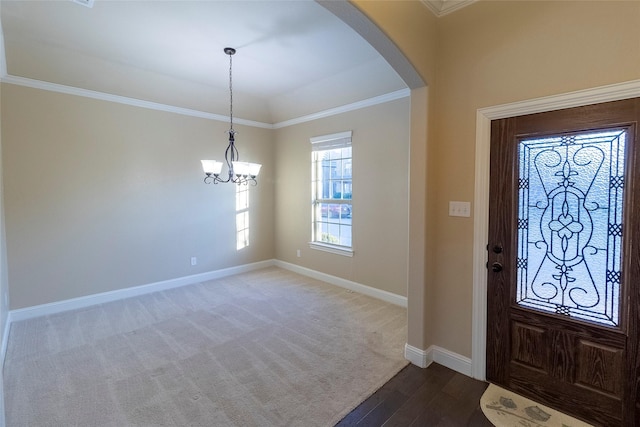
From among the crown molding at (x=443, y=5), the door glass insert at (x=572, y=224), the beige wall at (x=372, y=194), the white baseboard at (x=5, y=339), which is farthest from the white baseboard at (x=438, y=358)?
the white baseboard at (x=5, y=339)

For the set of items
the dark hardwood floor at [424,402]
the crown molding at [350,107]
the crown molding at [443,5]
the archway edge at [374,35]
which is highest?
the crown molding at [443,5]

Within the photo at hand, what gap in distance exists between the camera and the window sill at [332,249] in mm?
4602

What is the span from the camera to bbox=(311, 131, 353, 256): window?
4637mm

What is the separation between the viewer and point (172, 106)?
4473mm

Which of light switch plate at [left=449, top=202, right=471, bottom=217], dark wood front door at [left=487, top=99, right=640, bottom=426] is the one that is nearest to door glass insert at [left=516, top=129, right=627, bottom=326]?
dark wood front door at [left=487, top=99, right=640, bottom=426]

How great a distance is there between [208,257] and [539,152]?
467cm

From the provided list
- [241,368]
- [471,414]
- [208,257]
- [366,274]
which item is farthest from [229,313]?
[471,414]

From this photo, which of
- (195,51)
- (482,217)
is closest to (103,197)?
(195,51)

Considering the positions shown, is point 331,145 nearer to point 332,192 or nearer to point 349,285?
point 332,192

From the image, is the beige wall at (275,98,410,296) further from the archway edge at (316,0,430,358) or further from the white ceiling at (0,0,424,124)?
the archway edge at (316,0,430,358)

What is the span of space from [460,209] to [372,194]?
1.87 metres

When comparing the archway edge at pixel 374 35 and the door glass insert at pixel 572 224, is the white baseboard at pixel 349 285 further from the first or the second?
the archway edge at pixel 374 35

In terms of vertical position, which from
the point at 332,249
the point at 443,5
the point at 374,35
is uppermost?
the point at 443,5

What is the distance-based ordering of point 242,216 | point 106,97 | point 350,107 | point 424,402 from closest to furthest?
point 424,402
point 106,97
point 350,107
point 242,216
